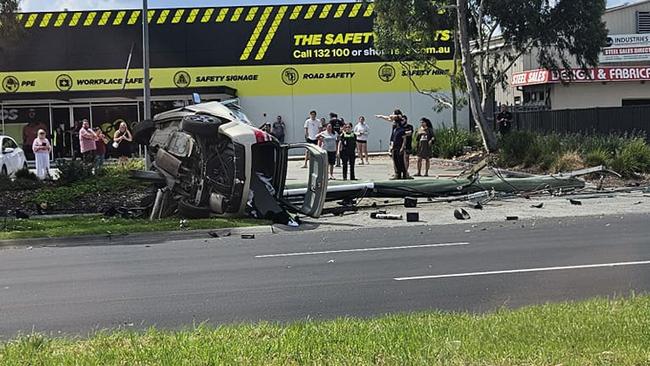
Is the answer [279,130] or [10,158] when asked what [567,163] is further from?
[10,158]

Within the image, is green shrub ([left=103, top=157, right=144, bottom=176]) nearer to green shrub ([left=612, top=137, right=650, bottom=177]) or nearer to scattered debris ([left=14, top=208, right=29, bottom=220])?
scattered debris ([left=14, top=208, right=29, bottom=220])

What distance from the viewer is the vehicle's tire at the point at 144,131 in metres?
16.5

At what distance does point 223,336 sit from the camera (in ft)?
19.7

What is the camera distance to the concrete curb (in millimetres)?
13516

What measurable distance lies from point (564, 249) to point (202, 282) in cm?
505

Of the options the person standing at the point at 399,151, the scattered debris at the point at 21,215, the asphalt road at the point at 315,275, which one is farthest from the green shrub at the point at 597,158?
the scattered debris at the point at 21,215

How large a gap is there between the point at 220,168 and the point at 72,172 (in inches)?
236

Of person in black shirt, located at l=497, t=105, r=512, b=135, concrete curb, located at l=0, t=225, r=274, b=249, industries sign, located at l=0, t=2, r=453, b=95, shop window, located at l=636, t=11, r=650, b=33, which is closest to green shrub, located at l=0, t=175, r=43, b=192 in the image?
concrete curb, located at l=0, t=225, r=274, b=249

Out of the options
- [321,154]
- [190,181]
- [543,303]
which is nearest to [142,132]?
[190,181]

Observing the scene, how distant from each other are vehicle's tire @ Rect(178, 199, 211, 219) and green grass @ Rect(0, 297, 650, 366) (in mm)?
8685

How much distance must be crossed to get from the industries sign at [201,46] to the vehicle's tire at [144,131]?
19.8 m

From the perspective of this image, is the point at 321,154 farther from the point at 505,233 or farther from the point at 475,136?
the point at 475,136

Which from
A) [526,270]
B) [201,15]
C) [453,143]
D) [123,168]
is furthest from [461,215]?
[201,15]

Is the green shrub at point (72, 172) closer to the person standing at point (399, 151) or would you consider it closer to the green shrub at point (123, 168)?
the green shrub at point (123, 168)
